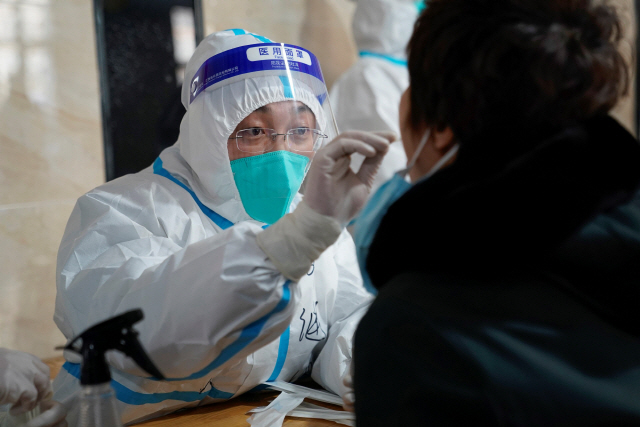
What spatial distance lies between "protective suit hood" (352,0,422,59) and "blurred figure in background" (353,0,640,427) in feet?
7.29

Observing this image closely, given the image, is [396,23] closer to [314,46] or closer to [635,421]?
[314,46]

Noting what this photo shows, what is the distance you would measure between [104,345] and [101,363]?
2 centimetres

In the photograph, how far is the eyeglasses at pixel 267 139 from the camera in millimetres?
1248

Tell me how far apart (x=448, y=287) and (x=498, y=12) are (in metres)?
0.33

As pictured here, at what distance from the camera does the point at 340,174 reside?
0.87 metres

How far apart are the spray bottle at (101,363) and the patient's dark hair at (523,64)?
475 millimetres

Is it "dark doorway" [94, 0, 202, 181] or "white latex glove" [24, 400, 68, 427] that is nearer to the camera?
"white latex glove" [24, 400, 68, 427]

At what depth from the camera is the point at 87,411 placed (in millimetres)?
687

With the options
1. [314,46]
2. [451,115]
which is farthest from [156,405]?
[314,46]

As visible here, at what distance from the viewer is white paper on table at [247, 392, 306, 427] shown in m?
1.06

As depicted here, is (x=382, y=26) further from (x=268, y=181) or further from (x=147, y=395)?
(x=147, y=395)

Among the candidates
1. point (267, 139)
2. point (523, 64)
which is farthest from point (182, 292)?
point (523, 64)

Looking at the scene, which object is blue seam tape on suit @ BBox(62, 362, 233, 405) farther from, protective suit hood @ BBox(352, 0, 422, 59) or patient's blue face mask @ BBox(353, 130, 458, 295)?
protective suit hood @ BBox(352, 0, 422, 59)

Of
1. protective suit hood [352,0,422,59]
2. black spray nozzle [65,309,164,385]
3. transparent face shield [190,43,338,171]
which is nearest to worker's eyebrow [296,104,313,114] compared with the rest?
transparent face shield [190,43,338,171]
